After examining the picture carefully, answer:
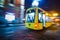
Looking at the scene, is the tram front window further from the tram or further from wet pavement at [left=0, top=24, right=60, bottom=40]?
wet pavement at [left=0, top=24, right=60, bottom=40]

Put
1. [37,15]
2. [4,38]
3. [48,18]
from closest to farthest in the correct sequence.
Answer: [4,38] < [37,15] < [48,18]

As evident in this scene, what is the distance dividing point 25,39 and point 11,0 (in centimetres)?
256

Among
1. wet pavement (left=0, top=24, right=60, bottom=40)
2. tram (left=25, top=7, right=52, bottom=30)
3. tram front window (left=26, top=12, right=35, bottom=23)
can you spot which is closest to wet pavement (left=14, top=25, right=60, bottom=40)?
wet pavement (left=0, top=24, right=60, bottom=40)

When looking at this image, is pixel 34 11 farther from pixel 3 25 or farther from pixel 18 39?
pixel 18 39

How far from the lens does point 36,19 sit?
133 inches

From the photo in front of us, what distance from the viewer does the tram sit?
10.8ft

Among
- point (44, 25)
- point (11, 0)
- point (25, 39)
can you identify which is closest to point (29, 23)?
point (44, 25)

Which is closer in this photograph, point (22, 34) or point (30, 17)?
point (22, 34)

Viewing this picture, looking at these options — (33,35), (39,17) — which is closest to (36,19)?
(39,17)

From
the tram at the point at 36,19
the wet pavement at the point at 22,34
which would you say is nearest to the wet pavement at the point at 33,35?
the wet pavement at the point at 22,34

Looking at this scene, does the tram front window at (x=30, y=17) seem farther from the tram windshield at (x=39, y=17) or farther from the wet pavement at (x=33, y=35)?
the wet pavement at (x=33, y=35)

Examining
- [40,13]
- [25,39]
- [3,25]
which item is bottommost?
[25,39]

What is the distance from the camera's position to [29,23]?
359cm

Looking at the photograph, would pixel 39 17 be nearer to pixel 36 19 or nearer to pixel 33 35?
pixel 36 19
